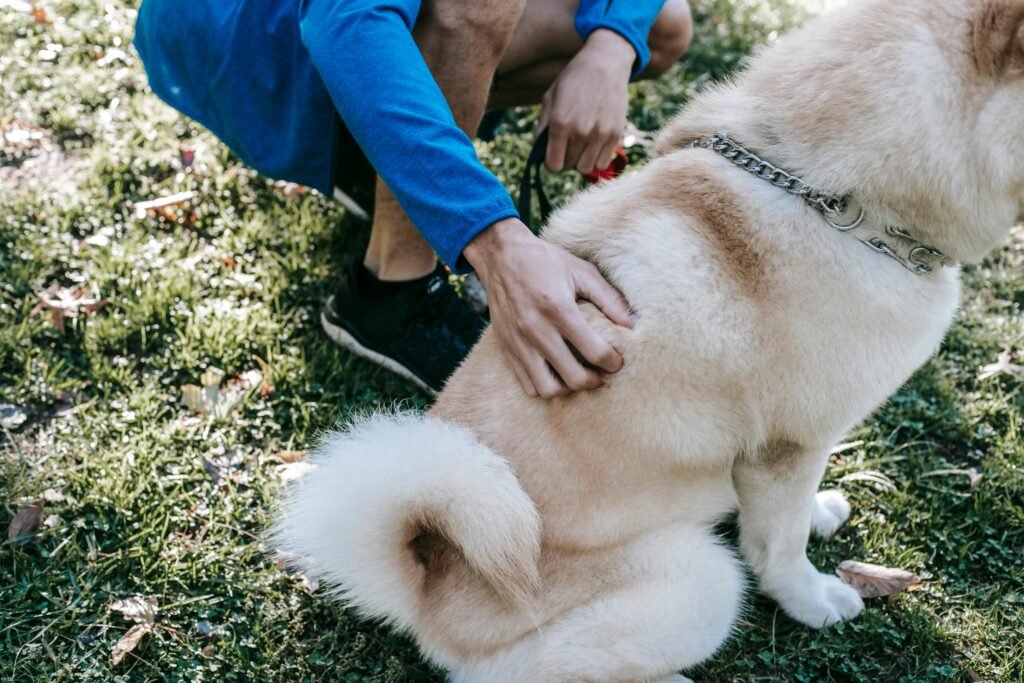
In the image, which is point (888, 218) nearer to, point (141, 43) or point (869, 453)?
point (869, 453)

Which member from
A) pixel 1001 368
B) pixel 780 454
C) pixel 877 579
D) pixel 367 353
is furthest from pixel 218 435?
pixel 1001 368

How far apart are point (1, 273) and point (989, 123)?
2.74 metres

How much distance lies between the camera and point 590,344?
4.98 ft

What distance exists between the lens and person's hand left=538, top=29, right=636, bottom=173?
217 centimetres

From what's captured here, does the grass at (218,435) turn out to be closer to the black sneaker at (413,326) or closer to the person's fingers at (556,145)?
the black sneaker at (413,326)

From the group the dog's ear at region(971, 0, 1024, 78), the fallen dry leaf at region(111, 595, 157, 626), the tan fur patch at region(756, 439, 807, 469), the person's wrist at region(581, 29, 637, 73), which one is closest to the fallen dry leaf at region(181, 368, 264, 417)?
the fallen dry leaf at region(111, 595, 157, 626)

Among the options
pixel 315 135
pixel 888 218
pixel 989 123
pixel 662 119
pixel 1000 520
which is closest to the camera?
pixel 989 123

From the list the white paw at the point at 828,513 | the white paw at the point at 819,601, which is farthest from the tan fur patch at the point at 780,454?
the white paw at the point at 828,513

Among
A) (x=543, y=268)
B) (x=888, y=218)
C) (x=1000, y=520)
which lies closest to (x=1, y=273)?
(x=543, y=268)

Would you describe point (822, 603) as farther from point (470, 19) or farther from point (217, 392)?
point (217, 392)

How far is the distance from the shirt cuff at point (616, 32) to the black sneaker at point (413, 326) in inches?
32.3

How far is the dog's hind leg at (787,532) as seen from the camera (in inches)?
68.0

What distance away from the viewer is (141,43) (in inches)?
95.2

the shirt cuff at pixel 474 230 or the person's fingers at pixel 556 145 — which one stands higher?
the shirt cuff at pixel 474 230
